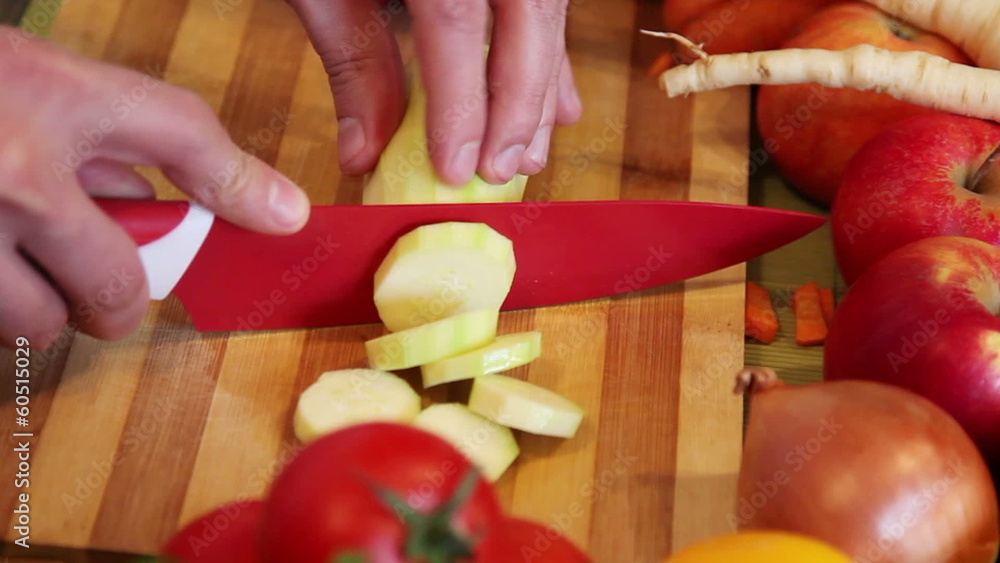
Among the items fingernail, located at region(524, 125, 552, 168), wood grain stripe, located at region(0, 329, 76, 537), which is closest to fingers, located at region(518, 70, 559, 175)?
fingernail, located at region(524, 125, 552, 168)

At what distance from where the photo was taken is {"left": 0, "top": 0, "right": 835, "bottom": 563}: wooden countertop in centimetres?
118

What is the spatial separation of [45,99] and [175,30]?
0.65 metres

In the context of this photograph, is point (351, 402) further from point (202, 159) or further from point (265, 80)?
point (265, 80)

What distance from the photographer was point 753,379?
1.07 metres

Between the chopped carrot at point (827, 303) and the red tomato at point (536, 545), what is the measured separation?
27.5 inches

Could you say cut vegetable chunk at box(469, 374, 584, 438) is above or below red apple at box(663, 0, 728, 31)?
below

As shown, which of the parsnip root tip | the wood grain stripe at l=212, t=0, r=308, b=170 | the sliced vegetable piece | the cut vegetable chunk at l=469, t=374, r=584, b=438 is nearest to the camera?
the parsnip root tip

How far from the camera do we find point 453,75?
121 centimetres

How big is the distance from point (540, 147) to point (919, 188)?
0.52 m

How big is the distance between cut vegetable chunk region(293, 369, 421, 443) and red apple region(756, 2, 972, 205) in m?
0.72

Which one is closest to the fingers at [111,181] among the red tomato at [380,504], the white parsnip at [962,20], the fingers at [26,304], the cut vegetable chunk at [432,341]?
the fingers at [26,304]

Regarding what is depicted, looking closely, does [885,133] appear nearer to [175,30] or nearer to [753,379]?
[753,379]

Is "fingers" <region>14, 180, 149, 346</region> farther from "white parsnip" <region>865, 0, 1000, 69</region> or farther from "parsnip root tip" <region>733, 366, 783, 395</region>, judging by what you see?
"white parsnip" <region>865, 0, 1000, 69</region>

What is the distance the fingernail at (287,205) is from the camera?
111cm
